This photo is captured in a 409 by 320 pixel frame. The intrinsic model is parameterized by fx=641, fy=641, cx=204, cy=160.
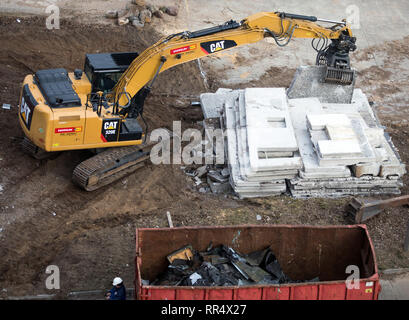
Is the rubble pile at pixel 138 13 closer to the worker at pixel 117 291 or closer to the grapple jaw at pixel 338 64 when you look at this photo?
the grapple jaw at pixel 338 64

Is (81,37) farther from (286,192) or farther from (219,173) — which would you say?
(286,192)

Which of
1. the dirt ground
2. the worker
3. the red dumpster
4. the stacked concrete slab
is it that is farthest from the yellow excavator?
the worker

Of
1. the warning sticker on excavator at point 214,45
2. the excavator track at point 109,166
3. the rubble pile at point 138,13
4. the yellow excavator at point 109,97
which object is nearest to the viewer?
the yellow excavator at point 109,97

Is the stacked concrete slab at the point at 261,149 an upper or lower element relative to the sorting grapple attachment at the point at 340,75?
lower

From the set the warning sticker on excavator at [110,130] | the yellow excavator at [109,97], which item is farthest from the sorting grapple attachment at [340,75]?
the warning sticker on excavator at [110,130]

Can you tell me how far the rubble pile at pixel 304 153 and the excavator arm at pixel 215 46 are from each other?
151 centimetres

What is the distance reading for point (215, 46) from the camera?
50.4 feet

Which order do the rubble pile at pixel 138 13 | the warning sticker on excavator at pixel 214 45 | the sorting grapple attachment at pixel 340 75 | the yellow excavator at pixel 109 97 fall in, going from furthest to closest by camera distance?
the rubble pile at pixel 138 13
the sorting grapple attachment at pixel 340 75
the warning sticker on excavator at pixel 214 45
the yellow excavator at pixel 109 97

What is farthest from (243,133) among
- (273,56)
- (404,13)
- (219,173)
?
(404,13)

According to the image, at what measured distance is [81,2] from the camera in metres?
23.0

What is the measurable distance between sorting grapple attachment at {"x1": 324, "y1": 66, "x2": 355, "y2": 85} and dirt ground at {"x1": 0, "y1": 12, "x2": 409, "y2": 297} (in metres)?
2.26

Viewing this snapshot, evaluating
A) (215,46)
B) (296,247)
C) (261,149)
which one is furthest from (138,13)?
(296,247)

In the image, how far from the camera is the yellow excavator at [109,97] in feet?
46.4

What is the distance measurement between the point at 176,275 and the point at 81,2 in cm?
1431
